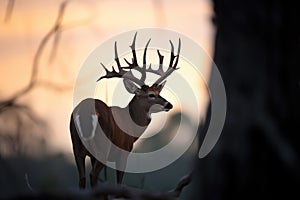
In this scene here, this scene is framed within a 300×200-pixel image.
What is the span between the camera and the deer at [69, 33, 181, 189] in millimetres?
5914

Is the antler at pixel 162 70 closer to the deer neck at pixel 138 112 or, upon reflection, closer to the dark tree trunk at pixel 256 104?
the deer neck at pixel 138 112

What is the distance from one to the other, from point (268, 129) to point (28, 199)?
37.1 inches

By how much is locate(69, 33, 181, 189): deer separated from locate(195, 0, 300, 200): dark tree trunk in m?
1.97

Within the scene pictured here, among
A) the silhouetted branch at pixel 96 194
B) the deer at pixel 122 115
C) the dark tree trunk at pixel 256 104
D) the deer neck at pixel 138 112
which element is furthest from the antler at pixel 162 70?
the silhouetted branch at pixel 96 194

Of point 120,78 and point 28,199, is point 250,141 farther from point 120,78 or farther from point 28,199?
point 120,78

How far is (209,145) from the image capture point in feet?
13.1

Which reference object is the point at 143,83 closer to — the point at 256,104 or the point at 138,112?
the point at 138,112

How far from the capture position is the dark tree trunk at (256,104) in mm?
3857

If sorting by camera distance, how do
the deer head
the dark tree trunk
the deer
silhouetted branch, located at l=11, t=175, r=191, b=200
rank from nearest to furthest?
1. silhouetted branch, located at l=11, t=175, r=191, b=200
2. the dark tree trunk
3. the deer
4. the deer head

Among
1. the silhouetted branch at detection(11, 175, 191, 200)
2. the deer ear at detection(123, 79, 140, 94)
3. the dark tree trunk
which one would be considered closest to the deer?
the deer ear at detection(123, 79, 140, 94)

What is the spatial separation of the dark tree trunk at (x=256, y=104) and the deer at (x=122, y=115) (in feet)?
6.47

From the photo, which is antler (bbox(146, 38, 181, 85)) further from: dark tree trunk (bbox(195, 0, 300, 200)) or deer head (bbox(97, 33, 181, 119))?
dark tree trunk (bbox(195, 0, 300, 200))

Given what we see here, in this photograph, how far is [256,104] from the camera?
3.87 m

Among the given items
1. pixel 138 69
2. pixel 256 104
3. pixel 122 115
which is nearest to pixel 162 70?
pixel 138 69
